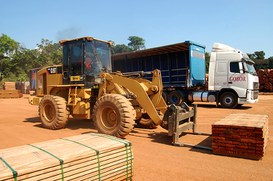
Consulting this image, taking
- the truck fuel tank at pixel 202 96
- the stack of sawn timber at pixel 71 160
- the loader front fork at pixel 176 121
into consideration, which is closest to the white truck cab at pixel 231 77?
the truck fuel tank at pixel 202 96

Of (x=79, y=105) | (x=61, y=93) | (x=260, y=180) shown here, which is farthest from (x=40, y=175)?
(x=61, y=93)

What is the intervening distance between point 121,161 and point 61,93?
638 cm

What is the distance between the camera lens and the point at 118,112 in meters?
6.57

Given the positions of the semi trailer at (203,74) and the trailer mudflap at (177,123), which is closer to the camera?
the trailer mudflap at (177,123)

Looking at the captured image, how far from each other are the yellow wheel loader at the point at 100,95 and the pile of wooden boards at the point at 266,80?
21572 millimetres

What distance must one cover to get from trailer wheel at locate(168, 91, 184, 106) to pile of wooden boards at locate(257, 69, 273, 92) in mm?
15090

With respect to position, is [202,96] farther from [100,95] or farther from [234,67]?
[100,95]

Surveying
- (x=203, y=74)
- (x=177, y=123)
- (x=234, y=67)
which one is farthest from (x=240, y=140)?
(x=203, y=74)

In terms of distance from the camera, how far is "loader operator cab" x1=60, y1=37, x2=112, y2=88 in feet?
27.1

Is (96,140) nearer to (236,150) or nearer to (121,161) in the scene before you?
(121,161)

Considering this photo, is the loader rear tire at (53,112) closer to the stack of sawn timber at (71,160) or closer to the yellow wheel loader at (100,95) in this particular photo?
the yellow wheel loader at (100,95)

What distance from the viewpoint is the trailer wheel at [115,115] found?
6434mm

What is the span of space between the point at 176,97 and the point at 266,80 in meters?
15.4

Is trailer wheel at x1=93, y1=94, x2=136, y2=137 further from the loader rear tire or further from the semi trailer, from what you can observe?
the semi trailer
